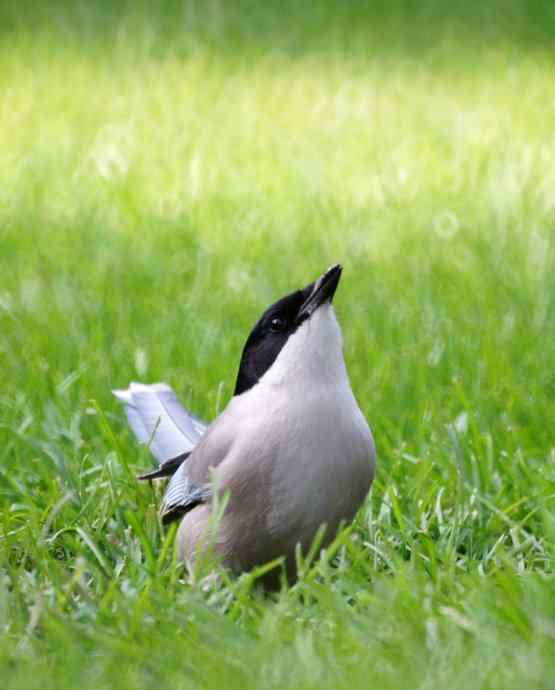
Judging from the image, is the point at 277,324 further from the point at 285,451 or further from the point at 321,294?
the point at 285,451

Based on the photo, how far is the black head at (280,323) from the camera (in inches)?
124

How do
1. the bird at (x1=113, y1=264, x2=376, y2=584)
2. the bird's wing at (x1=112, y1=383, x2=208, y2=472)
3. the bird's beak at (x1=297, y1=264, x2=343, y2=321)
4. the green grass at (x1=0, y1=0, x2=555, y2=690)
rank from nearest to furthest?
the green grass at (x1=0, y1=0, x2=555, y2=690) → the bird at (x1=113, y1=264, x2=376, y2=584) → the bird's beak at (x1=297, y1=264, x2=343, y2=321) → the bird's wing at (x1=112, y1=383, x2=208, y2=472)

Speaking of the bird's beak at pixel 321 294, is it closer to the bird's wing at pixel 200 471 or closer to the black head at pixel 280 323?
the black head at pixel 280 323

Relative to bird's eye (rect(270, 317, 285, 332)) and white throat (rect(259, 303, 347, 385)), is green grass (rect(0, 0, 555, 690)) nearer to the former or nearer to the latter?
white throat (rect(259, 303, 347, 385))

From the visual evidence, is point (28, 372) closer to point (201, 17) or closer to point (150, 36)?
point (150, 36)

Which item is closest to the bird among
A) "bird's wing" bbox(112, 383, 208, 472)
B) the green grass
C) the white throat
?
the white throat

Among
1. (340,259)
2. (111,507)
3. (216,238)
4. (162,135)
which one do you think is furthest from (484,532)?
(162,135)

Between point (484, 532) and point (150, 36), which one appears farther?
point (150, 36)

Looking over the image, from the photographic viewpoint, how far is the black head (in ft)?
10.3

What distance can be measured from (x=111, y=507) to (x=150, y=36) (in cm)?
758

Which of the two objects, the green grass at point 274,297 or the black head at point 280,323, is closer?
the green grass at point 274,297

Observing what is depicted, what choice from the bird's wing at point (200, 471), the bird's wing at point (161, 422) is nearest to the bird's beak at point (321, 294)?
the bird's wing at point (200, 471)

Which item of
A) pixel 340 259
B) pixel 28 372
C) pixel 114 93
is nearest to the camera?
pixel 28 372

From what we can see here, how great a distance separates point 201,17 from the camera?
1120cm
